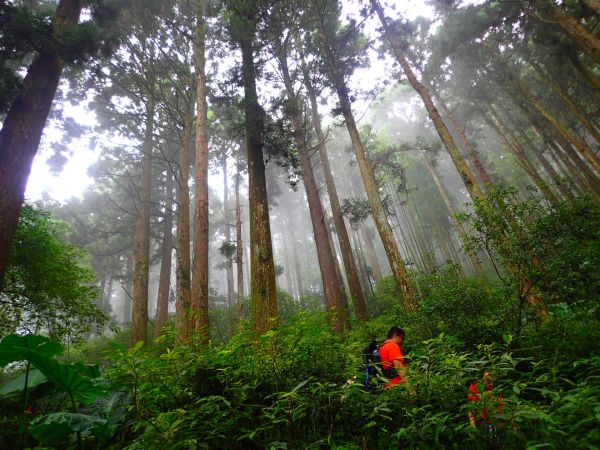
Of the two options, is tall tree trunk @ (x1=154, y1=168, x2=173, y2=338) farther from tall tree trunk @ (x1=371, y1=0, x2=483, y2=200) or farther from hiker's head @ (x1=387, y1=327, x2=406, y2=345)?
hiker's head @ (x1=387, y1=327, x2=406, y2=345)

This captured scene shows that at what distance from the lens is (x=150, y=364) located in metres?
3.29

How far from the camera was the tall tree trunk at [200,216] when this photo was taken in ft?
24.4

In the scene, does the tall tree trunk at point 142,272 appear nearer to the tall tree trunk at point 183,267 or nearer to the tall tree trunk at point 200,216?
the tall tree trunk at point 183,267

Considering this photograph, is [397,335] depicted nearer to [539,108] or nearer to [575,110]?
[575,110]

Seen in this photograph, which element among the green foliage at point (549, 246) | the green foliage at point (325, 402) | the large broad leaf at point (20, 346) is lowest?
the green foliage at point (325, 402)

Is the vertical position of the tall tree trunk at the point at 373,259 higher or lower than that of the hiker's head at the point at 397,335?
Result: higher

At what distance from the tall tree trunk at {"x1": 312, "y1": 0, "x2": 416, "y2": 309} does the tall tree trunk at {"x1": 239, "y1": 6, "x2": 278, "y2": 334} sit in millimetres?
3502

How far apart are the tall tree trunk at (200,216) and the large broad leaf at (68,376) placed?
3993 millimetres

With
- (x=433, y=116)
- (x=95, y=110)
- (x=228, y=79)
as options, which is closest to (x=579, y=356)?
(x=433, y=116)

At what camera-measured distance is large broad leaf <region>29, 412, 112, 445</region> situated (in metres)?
2.13

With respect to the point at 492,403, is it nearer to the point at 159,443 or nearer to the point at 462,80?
the point at 159,443

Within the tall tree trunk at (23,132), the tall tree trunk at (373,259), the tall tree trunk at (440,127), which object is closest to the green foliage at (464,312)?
the tall tree trunk at (440,127)

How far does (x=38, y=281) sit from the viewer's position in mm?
7375

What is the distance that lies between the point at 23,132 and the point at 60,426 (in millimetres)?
6202
